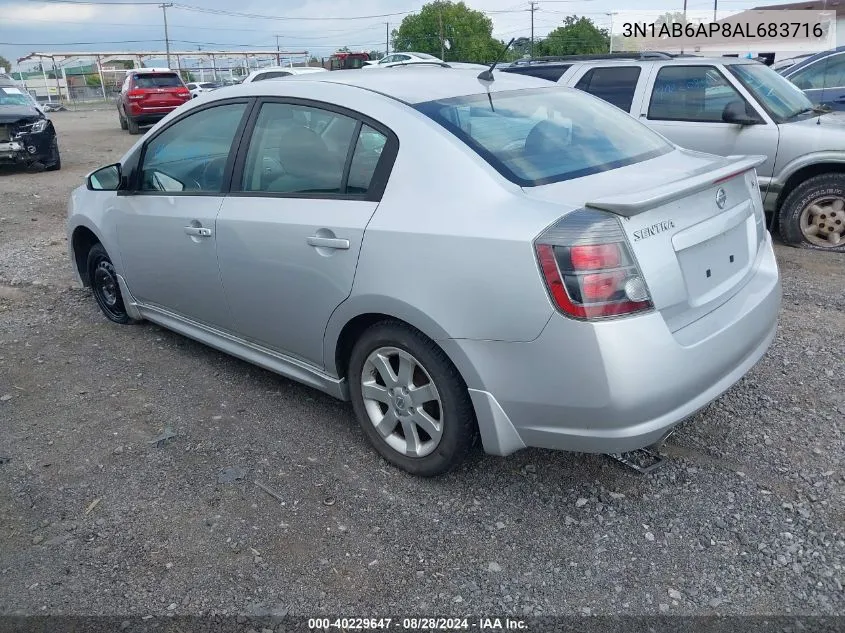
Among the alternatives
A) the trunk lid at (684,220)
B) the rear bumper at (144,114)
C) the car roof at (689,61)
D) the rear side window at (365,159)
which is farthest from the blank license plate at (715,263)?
the rear bumper at (144,114)

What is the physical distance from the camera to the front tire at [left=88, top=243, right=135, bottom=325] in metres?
5.07

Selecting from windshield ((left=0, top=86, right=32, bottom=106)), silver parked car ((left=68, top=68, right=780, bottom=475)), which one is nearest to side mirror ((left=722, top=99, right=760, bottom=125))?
silver parked car ((left=68, top=68, right=780, bottom=475))

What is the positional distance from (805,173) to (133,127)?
18491mm

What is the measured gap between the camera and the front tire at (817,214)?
6293mm

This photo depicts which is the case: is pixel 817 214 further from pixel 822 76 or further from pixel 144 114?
pixel 144 114

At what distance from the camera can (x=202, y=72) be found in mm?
60406

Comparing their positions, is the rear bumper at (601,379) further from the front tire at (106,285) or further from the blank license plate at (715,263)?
the front tire at (106,285)

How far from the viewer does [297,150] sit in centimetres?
350

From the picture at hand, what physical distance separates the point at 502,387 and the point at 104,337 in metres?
3.43

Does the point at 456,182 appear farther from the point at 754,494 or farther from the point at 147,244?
the point at 147,244

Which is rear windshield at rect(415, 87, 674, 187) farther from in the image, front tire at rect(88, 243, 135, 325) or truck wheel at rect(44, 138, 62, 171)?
truck wheel at rect(44, 138, 62, 171)

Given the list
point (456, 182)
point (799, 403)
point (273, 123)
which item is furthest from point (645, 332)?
point (273, 123)

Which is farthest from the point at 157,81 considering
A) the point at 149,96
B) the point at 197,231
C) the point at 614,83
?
the point at 197,231

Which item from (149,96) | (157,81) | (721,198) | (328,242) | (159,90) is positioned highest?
(157,81)
